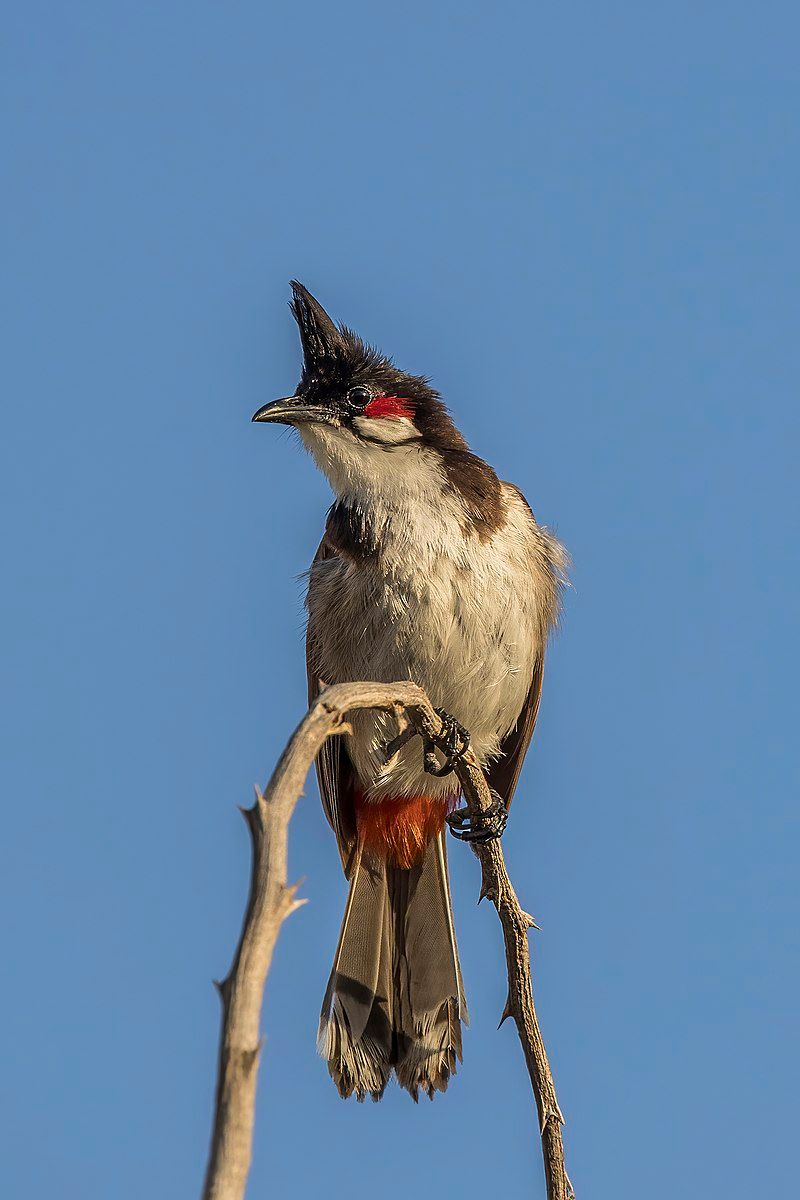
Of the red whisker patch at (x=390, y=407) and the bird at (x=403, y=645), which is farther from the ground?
the red whisker patch at (x=390, y=407)

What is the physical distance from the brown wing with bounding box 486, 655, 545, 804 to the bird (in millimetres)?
12

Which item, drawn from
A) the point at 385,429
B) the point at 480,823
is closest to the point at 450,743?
the point at 480,823

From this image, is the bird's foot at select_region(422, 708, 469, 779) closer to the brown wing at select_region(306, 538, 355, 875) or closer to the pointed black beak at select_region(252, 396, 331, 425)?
the brown wing at select_region(306, 538, 355, 875)

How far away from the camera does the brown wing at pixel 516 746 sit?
16.5 feet

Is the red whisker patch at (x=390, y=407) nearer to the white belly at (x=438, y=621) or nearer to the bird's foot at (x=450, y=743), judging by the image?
the white belly at (x=438, y=621)

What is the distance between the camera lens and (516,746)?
5.13 metres

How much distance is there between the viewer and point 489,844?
403 centimetres

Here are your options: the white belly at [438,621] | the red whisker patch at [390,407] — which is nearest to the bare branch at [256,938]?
the white belly at [438,621]

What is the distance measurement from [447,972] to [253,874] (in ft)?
9.88

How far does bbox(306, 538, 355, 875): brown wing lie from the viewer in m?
4.84

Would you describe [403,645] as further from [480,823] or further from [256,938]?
[256,938]

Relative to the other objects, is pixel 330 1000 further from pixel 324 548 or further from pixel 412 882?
pixel 324 548

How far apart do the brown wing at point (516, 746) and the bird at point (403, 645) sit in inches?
0.5

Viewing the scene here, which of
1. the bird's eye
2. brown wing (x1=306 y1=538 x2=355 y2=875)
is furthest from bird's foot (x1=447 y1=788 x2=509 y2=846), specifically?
the bird's eye
